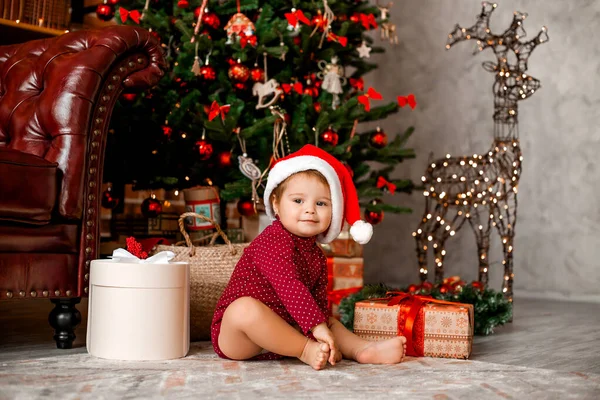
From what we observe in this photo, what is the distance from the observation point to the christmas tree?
8.89 feet

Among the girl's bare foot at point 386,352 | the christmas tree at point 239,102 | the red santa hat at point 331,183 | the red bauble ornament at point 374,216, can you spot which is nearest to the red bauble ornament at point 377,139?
the christmas tree at point 239,102

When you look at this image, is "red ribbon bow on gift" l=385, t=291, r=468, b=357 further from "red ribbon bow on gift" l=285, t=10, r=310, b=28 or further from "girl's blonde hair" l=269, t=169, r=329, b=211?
"red ribbon bow on gift" l=285, t=10, r=310, b=28

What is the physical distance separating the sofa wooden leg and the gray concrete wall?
277 cm

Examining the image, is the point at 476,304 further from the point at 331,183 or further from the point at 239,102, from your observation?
the point at 239,102

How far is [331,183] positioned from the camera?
5.57ft

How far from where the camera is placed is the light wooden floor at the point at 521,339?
1785 mm

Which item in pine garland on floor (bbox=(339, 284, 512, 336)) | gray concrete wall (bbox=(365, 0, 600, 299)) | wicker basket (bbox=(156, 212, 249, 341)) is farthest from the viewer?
gray concrete wall (bbox=(365, 0, 600, 299))

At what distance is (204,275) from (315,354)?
63cm

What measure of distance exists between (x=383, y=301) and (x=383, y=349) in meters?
0.28

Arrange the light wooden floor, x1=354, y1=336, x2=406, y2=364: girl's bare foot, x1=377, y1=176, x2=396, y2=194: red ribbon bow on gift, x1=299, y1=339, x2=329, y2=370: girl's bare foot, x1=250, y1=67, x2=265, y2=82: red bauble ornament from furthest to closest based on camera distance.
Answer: x1=377, y1=176, x2=396, y2=194: red ribbon bow on gift → x1=250, y1=67, x2=265, y2=82: red bauble ornament → the light wooden floor → x1=354, y1=336, x2=406, y2=364: girl's bare foot → x1=299, y1=339, x2=329, y2=370: girl's bare foot

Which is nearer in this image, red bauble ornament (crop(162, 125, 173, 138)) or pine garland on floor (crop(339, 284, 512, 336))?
pine garland on floor (crop(339, 284, 512, 336))

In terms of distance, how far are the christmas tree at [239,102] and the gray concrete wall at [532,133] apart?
49.1 inches

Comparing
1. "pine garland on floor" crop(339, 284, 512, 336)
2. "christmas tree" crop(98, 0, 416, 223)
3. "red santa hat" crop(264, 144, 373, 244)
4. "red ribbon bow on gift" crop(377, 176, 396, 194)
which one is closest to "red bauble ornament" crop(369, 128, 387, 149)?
"christmas tree" crop(98, 0, 416, 223)

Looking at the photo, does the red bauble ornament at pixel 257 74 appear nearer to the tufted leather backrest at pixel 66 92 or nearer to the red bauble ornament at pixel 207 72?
the red bauble ornament at pixel 207 72
